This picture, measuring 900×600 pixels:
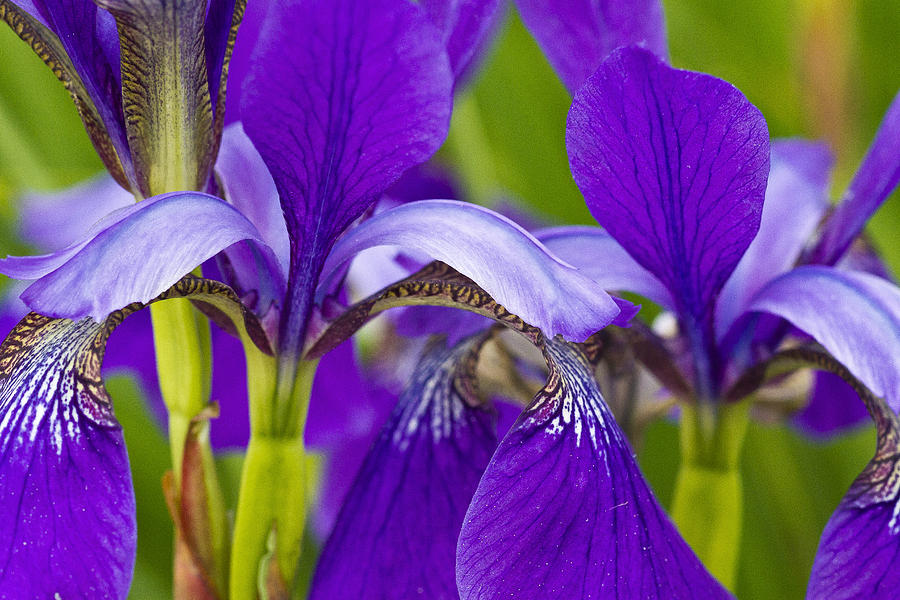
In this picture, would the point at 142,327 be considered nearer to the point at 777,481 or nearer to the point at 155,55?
the point at 155,55

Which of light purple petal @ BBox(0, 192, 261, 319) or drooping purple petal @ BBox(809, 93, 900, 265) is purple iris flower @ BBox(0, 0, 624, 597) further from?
drooping purple petal @ BBox(809, 93, 900, 265)

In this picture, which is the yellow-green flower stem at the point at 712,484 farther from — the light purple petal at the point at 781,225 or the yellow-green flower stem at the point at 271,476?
the yellow-green flower stem at the point at 271,476

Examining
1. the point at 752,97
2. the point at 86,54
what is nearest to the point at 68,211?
the point at 86,54

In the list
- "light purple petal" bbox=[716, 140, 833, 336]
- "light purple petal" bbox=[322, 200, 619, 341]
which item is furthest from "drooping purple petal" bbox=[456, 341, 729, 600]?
"light purple petal" bbox=[716, 140, 833, 336]

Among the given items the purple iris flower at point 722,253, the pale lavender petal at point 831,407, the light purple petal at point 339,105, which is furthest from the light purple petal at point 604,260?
the pale lavender petal at point 831,407

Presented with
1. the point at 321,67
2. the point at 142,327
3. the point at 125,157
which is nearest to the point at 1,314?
the point at 142,327
